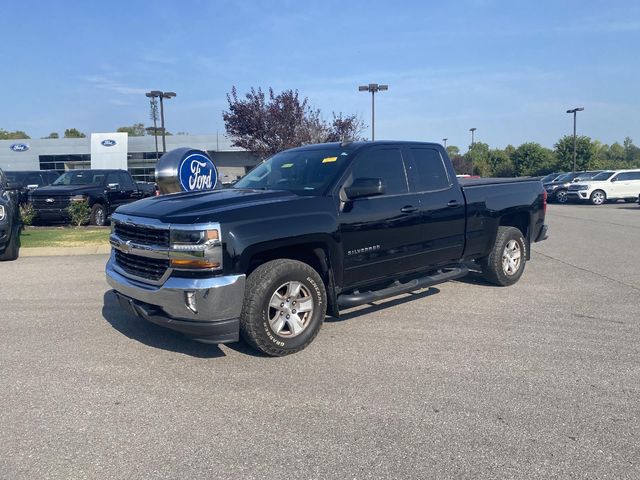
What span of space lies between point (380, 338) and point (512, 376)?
1.33 m

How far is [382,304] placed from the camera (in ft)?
20.3

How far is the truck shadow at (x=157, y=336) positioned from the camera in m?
4.75

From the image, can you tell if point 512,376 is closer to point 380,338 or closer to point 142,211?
point 380,338

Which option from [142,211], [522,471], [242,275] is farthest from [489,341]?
[142,211]

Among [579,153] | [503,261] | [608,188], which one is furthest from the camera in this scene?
[579,153]

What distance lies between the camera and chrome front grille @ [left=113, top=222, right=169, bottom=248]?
13.9ft

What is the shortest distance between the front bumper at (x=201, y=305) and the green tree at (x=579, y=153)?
53523 mm

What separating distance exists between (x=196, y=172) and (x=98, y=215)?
7227 mm

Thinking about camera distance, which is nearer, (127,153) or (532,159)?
(127,153)

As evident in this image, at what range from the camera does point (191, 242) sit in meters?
4.06

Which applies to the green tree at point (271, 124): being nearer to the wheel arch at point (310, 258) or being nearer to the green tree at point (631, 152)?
the wheel arch at point (310, 258)

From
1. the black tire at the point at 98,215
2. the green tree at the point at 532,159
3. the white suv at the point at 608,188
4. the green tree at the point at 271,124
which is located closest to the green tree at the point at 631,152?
the green tree at the point at 532,159

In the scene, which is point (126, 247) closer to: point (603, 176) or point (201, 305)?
point (201, 305)

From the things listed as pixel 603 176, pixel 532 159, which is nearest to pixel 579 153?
pixel 532 159
